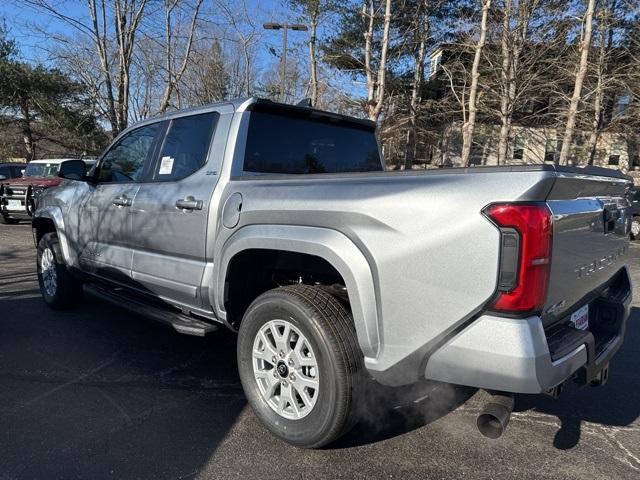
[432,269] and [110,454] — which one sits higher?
[432,269]

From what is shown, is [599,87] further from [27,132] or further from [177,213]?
[27,132]

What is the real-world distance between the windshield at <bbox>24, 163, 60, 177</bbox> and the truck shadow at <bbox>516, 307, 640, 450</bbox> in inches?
579

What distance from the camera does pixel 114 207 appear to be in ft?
13.4

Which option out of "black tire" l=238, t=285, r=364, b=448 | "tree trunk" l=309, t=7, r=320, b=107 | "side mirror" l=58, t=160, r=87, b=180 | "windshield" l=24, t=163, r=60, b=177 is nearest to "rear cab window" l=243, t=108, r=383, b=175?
"black tire" l=238, t=285, r=364, b=448

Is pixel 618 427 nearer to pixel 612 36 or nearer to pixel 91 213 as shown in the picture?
pixel 91 213

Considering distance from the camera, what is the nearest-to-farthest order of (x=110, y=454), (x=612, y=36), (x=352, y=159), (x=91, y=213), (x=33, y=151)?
(x=110, y=454)
(x=352, y=159)
(x=91, y=213)
(x=612, y=36)
(x=33, y=151)

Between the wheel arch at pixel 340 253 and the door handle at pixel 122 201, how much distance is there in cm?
149

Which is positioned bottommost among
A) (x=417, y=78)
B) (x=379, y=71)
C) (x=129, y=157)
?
(x=129, y=157)

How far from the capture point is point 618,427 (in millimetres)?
3064

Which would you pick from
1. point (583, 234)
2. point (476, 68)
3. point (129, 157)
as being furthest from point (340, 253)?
point (476, 68)

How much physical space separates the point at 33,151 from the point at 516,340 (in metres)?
35.6

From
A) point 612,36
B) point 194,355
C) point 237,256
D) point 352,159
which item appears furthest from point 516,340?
point 612,36

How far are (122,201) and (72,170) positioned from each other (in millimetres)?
970

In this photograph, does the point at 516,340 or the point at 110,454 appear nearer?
the point at 516,340
